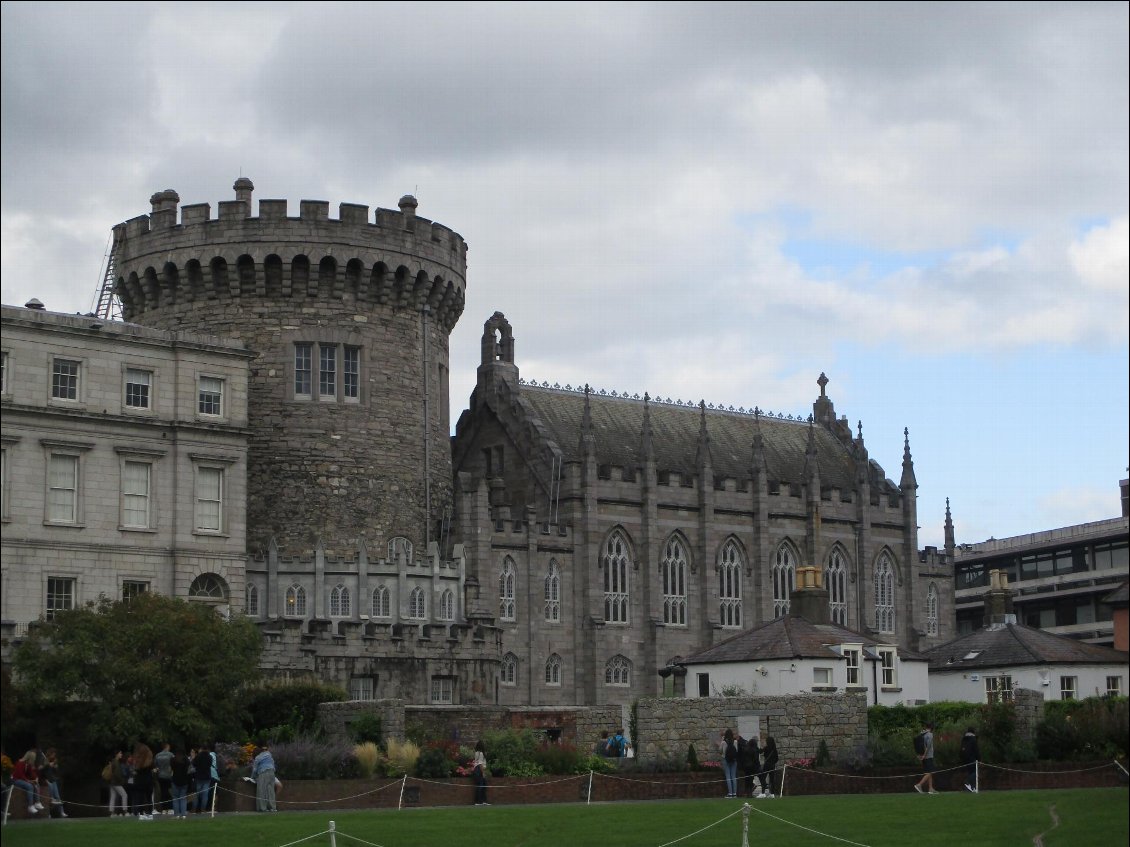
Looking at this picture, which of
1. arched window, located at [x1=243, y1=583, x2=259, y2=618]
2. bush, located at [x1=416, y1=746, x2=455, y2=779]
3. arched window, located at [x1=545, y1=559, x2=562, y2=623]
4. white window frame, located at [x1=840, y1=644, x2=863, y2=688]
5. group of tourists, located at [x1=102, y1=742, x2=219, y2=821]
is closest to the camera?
group of tourists, located at [x1=102, y1=742, x2=219, y2=821]

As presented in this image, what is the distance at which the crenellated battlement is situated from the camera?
2479 inches

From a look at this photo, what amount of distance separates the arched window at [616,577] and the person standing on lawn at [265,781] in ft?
108

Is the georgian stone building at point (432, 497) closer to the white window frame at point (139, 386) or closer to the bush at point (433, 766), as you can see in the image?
the white window frame at point (139, 386)

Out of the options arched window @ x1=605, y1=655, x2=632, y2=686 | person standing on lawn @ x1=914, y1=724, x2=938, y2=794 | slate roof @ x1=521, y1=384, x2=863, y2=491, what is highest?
slate roof @ x1=521, y1=384, x2=863, y2=491

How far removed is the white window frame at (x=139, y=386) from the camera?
56375 mm

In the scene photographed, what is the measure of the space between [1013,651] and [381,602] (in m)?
19.7

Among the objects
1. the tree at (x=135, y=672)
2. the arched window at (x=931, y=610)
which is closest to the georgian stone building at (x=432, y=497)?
the arched window at (x=931, y=610)

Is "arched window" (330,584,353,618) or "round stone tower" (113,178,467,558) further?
"round stone tower" (113,178,467,558)

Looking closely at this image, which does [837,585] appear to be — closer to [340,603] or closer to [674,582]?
[674,582]

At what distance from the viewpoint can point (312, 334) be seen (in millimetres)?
63344

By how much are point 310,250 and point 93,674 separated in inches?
807

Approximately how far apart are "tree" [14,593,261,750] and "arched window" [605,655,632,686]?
2575cm

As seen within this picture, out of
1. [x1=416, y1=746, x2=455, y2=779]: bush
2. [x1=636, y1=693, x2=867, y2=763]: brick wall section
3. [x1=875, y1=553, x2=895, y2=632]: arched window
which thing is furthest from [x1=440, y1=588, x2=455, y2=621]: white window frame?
[x1=875, y1=553, x2=895, y2=632]: arched window

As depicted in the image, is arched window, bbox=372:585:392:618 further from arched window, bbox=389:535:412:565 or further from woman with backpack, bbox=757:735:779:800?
woman with backpack, bbox=757:735:779:800
